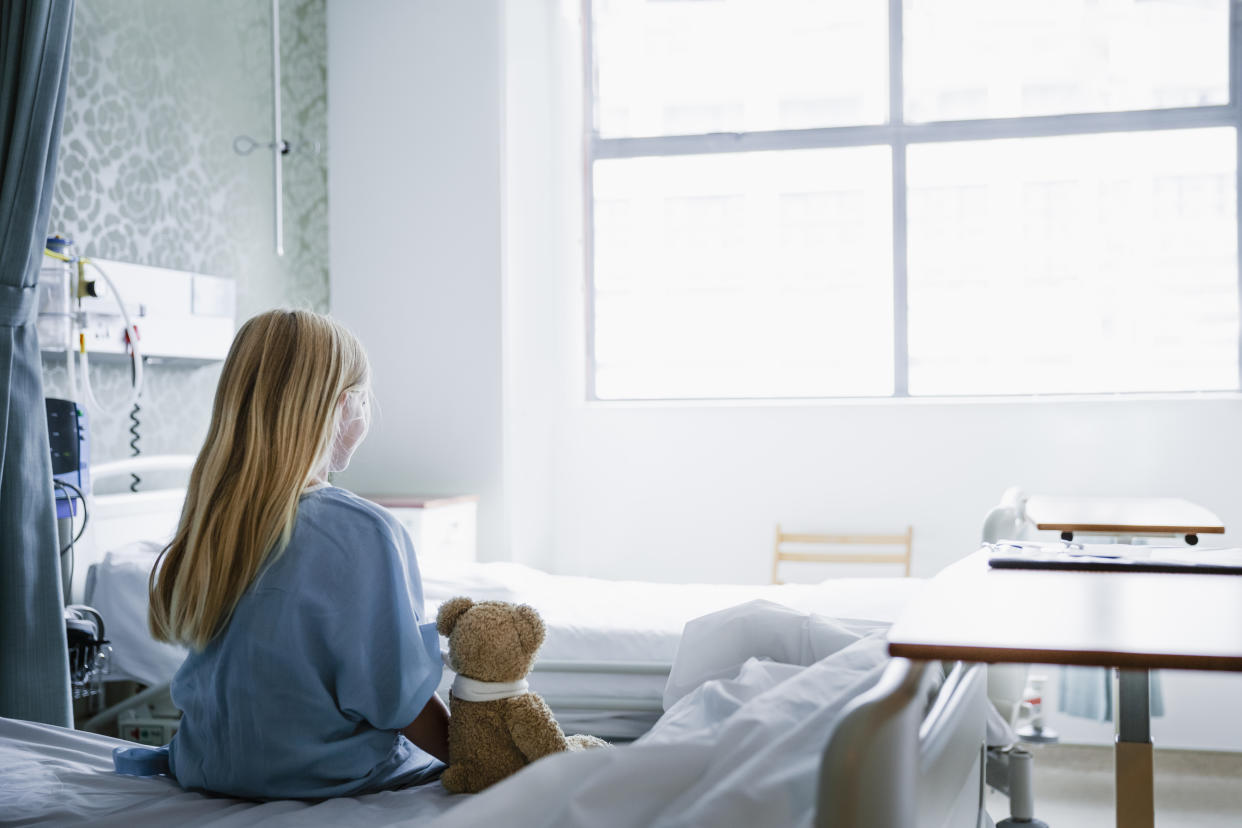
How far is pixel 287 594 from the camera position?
1.30 m

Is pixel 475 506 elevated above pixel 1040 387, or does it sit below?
below

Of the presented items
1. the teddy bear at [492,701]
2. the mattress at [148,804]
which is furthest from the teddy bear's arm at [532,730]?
the mattress at [148,804]

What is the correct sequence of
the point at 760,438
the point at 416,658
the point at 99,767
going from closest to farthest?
1. the point at 416,658
2. the point at 99,767
3. the point at 760,438

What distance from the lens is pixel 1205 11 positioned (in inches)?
153

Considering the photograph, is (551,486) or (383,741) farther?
(551,486)

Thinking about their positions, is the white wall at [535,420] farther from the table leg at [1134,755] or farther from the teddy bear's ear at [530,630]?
the teddy bear's ear at [530,630]

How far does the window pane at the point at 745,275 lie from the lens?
4184 mm

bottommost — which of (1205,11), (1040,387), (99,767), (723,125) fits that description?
(99,767)

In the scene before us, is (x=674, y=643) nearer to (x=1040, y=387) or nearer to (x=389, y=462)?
(x=389, y=462)

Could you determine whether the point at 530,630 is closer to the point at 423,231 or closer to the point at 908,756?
the point at 908,756

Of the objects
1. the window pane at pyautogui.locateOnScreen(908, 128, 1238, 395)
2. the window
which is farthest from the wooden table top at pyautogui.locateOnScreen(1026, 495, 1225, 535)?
the window

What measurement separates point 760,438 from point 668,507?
1.44 ft

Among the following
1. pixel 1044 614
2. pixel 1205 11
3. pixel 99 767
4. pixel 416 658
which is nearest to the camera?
A: pixel 1044 614

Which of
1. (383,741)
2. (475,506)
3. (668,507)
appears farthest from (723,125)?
(383,741)
